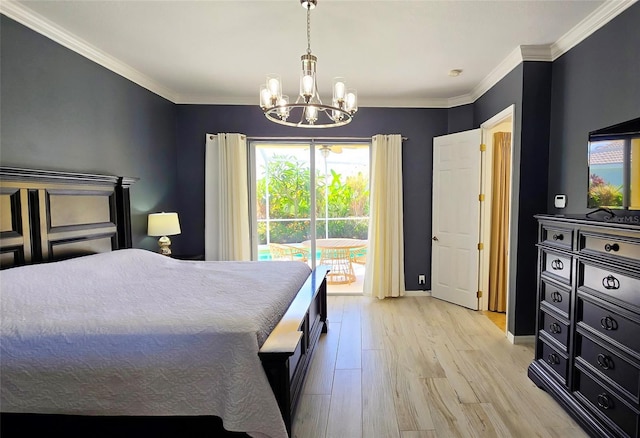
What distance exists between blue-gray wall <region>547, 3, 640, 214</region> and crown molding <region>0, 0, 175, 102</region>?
160 inches

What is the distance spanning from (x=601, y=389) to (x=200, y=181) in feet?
14.3

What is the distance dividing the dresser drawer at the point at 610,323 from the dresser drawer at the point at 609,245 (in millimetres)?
313

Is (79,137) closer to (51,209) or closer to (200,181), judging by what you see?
(51,209)

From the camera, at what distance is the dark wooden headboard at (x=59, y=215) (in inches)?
79.8

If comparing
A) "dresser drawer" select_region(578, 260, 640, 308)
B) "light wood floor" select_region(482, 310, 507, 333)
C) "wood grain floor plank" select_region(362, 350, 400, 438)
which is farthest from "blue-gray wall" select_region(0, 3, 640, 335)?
"wood grain floor plank" select_region(362, 350, 400, 438)

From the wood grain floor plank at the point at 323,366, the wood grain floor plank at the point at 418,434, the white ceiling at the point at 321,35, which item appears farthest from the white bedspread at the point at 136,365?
the white ceiling at the point at 321,35

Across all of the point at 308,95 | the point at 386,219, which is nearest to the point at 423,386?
the point at 308,95

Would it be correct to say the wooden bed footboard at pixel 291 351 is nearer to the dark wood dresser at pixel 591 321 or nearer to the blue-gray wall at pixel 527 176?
the dark wood dresser at pixel 591 321

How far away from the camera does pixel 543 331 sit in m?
2.30

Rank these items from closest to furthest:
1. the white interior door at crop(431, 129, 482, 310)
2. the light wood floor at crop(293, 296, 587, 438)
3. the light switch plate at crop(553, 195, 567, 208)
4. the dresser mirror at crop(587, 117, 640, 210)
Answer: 1. the dresser mirror at crop(587, 117, 640, 210)
2. the light wood floor at crop(293, 296, 587, 438)
3. the light switch plate at crop(553, 195, 567, 208)
4. the white interior door at crop(431, 129, 482, 310)

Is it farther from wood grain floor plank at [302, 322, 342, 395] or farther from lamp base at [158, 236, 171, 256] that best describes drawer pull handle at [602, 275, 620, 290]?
lamp base at [158, 236, 171, 256]

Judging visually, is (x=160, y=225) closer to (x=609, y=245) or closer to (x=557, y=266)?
(x=557, y=266)

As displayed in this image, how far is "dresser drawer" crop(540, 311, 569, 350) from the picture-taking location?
205 centimetres

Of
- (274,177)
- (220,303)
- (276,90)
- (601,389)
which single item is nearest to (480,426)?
(601,389)
